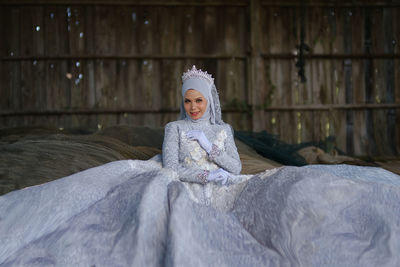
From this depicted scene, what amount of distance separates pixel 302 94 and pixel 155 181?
4899mm

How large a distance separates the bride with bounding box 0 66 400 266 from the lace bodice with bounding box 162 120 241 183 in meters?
0.28

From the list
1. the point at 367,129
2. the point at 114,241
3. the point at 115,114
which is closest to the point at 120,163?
the point at 114,241

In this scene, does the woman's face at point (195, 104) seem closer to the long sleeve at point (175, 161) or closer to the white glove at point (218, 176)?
the long sleeve at point (175, 161)

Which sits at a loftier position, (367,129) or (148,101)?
(148,101)

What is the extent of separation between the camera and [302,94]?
5.97 m

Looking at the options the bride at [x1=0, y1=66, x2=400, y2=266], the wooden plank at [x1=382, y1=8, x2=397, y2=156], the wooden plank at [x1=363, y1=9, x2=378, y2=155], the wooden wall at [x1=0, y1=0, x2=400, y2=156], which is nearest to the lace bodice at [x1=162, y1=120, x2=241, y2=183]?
the bride at [x1=0, y1=66, x2=400, y2=266]

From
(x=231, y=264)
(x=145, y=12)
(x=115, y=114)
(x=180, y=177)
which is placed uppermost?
(x=145, y=12)

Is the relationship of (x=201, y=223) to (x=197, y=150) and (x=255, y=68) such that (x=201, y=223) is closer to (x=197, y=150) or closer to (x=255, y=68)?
(x=197, y=150)

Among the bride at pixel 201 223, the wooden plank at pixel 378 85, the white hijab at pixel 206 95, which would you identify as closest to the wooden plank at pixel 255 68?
the wooden plank at pixel 378 85

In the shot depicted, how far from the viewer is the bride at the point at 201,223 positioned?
1204mm

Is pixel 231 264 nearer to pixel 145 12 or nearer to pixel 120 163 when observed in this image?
pixel 120 163

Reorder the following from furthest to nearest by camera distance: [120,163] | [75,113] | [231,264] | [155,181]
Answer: [75,113]
[120,163]
[155,181]
[231,264]

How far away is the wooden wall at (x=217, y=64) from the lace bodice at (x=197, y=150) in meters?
3.87

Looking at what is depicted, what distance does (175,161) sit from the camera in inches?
72.8
